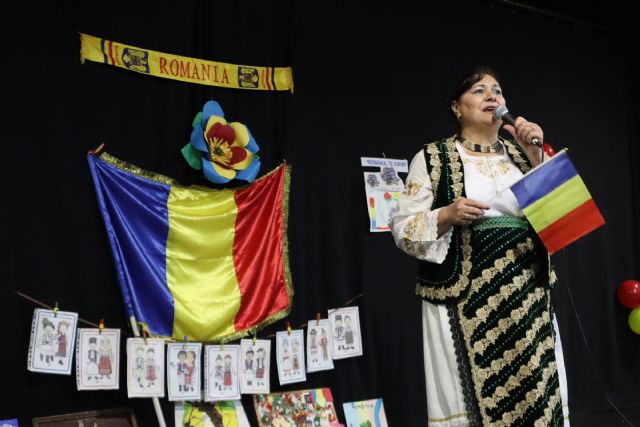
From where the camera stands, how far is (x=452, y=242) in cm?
204

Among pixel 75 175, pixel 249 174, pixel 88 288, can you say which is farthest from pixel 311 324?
Result: pixel 75 175

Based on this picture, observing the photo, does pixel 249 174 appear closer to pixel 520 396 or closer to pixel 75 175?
pixel 75 175

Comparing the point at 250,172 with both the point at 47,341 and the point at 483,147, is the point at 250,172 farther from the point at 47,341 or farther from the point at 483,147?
the point at 483,147

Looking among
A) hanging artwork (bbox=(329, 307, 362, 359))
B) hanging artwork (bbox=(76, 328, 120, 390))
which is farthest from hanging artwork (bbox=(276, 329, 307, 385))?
hanging artwork (bbox=(76, 328, 120, 390))

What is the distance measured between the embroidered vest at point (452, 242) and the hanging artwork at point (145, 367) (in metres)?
1.41

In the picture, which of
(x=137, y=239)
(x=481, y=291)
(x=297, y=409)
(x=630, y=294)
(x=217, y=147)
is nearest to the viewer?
(x=481, y=291)

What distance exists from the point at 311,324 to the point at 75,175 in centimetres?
139

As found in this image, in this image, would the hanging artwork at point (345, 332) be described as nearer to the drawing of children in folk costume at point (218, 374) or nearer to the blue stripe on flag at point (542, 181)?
the drawing of children in folk costume at point (218, 374)

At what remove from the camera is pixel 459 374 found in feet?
6.51

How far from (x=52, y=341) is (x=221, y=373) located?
0.78m

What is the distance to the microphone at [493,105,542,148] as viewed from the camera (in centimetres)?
201

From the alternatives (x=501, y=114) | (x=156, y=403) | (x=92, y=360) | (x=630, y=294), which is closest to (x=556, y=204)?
(x=501, y=114)

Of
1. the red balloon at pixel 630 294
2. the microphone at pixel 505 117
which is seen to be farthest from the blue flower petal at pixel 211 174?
the red balloon at pixel 630 294

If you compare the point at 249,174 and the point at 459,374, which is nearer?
the point at 459,374
